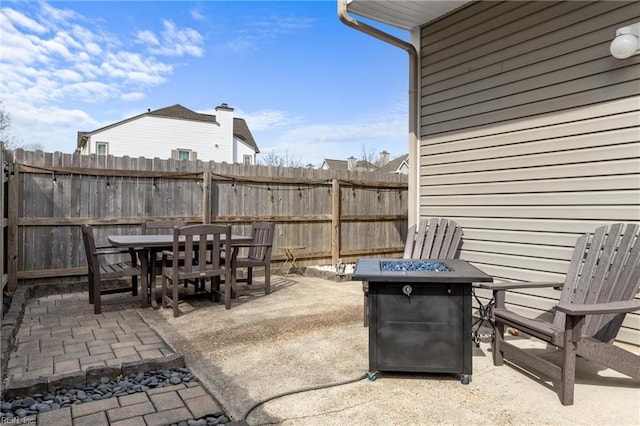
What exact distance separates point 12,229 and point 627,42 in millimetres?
6088

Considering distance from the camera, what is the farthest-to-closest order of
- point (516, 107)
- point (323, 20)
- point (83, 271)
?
1. point (323, 20)
2. point (83, 271)
3. point (516, 107)

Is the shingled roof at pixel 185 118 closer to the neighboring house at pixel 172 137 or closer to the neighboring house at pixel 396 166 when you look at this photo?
the neighboring house at pixel 172 137

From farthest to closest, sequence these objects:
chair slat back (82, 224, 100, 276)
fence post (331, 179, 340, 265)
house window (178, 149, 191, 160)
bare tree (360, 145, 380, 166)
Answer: bare tree (360, 145, 380, 166) < house window (178, 149, 191, 160) < fence post (331, 179, 340, 265) < chair slat back (82, 224, 100, 276)

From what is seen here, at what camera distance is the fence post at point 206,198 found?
5.85 m

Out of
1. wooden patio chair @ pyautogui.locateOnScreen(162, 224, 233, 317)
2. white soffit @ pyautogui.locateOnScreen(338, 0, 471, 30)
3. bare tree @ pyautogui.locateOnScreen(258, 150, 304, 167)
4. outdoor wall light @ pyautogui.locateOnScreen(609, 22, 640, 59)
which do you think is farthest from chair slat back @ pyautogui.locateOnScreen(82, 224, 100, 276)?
bare tree @ pyautogui.locateOnScreen(258, 150, 304, 167)

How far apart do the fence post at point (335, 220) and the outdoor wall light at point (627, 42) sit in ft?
15.7

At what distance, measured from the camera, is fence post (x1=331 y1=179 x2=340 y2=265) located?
712cm

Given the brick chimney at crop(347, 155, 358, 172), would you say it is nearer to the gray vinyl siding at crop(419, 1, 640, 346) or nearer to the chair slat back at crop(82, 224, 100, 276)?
the gray vinyl siding at crop(419, 1, 640, 346)

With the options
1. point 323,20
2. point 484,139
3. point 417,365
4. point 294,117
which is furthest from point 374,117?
point 417,365

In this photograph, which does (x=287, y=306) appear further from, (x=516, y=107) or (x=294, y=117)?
(x=294, y=117)

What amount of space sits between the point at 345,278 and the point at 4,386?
439 cm

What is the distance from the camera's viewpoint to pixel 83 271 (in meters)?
5.11

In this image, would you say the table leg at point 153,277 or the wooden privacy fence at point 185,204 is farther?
the wooden privacy fence at point 185,204

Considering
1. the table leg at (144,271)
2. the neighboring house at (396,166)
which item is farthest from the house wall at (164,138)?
the table leg at (144,271)
